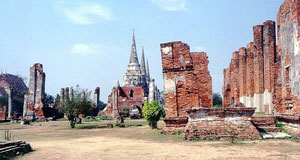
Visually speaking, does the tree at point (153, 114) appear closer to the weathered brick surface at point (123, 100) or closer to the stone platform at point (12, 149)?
the stone platform at point (12, 149)

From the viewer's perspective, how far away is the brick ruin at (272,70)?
9.27m

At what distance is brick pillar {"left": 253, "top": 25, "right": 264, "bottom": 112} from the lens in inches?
761

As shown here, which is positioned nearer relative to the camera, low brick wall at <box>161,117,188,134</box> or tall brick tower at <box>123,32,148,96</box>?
low brick wall at <box>161,117,188,134</box>

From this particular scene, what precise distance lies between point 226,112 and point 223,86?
24090mm

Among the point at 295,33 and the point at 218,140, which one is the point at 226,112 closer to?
the point at 218,140

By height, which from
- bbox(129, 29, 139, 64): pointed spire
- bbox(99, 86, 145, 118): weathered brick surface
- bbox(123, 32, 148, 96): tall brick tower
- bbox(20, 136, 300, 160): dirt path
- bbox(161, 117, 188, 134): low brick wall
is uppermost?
bbox(129, 29, 139, 64): pointed spire

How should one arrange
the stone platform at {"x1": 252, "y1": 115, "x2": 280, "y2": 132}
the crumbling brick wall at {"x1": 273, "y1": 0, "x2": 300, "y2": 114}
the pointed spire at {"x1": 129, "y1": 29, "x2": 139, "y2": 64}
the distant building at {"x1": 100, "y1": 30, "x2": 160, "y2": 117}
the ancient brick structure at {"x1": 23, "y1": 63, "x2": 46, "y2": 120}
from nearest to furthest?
the crumbling brick wall at {"x1": 273, "y1": 0, "x2": 300, "y2": 114}, the stone platform at {"x1": 252, "y1": 115, "x2": 280, "y2": 132}, the ancient brick structure at {"x1": 23, "y1": 63, "x2": 46, "y2": 120}, the distant building at {"x1": 100, "y1": 30, "x2": 160, "y2": 117}, the pointed spire at {"x1": 129, "y1": 29, "x2": 139, "y2": 64}

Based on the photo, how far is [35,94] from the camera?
1047 inches

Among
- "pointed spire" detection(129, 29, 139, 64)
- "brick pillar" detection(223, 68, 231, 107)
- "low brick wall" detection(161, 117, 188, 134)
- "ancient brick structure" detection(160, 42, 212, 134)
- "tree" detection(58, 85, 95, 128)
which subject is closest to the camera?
"low brick wall" detection(161, 117, 188, 134)

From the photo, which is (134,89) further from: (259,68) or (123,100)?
(259,68)

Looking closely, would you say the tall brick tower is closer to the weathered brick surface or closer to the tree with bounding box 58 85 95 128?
the weathered brick surface

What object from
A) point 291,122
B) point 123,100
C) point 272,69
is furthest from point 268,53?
point 123,100

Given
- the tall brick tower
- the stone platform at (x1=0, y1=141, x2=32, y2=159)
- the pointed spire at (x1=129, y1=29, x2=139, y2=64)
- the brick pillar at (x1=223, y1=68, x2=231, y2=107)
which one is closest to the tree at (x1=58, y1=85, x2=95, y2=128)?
the stone platform at (x1=0, y1=141, x2=32, y2=159)

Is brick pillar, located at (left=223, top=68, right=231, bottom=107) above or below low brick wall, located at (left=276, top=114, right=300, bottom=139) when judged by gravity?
above
